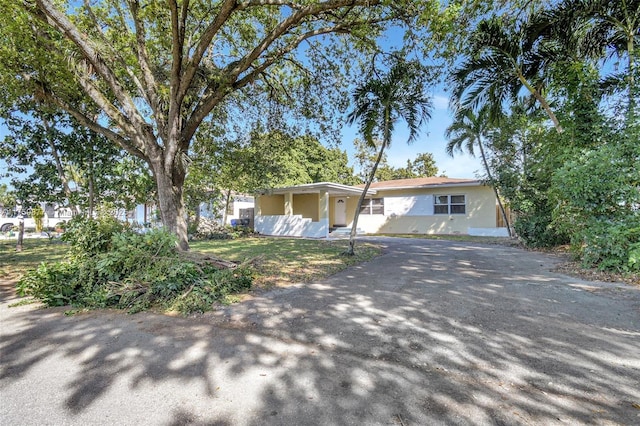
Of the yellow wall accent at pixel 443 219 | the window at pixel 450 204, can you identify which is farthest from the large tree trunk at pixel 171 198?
the window at pixel 450 204

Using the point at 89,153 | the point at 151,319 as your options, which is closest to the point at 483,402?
the point at 151,319

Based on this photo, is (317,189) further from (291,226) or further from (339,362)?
(339,362)

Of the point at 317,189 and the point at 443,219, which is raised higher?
the point at 317,189

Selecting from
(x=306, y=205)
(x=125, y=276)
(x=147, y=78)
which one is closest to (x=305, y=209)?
(x=306, y=205)

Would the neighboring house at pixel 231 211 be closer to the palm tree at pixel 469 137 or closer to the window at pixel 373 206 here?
the window at pixel 373 206

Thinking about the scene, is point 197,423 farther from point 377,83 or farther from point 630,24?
point 630,24

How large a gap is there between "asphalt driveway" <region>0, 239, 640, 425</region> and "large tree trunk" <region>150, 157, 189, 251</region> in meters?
2.94

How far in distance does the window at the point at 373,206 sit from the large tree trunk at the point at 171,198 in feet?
44.3

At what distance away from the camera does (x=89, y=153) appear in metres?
8.08

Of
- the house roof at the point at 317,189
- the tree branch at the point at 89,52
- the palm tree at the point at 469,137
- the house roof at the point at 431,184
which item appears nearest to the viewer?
the tree branch at the point at 89,52

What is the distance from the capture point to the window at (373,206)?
19.2 meters

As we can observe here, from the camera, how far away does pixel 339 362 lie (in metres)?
2.75

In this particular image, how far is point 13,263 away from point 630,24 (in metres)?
15.6

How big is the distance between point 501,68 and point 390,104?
2.93 metres
